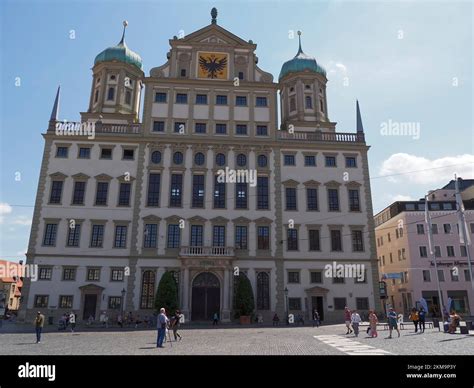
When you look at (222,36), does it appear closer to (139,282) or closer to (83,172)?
(83,172)

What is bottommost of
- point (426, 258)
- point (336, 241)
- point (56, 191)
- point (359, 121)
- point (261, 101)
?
point (426, 258)

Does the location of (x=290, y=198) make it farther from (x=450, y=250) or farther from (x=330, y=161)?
(x=450, y=250)

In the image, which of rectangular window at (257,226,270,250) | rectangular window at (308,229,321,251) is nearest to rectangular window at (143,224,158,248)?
rectangular window at (257,226,270,250)

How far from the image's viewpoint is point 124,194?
39.3 meters

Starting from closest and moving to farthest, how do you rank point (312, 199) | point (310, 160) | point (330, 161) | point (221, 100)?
point (312, 199) → point (310, 160) → point (330, 161) → point (221, 100)

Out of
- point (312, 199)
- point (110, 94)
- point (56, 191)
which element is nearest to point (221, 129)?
point (312, 199)

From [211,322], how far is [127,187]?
16436 mm

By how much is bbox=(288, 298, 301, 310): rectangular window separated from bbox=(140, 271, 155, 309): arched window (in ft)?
44.6

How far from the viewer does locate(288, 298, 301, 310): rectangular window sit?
37469mm

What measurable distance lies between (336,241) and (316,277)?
4511mm

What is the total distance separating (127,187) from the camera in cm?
3962

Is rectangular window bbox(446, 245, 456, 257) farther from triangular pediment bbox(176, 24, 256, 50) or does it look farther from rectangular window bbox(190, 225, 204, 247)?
triangular pediment bbox(176, 24, 256, 50)
